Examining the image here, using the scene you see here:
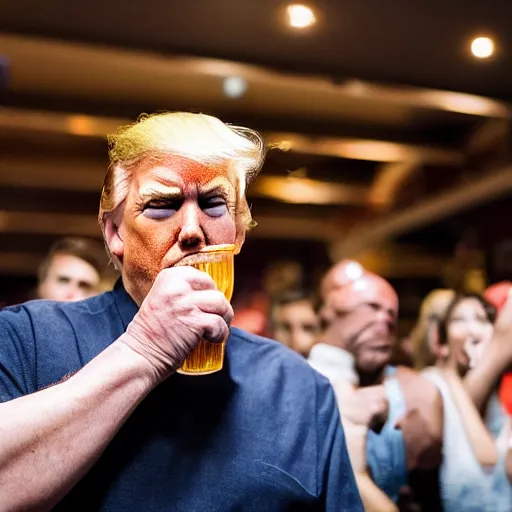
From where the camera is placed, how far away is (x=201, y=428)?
0.89 metres

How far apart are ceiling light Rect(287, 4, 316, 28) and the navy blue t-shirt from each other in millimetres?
1452

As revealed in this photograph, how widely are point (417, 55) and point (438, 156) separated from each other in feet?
3.13

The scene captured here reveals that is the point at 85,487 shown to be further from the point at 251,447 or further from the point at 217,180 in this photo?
the point at 217,180

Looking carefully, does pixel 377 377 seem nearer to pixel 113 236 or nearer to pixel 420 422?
pixel 420 422

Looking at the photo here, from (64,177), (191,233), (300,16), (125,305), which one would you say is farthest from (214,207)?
(64,177)

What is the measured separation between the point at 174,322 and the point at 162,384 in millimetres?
162

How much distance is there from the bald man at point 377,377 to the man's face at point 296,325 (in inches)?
2.8

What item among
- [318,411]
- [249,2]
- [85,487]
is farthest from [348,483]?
[249,2]

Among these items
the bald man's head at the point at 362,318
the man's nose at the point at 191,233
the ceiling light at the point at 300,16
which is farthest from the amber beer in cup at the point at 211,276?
the ceiling light at the point at 300,16

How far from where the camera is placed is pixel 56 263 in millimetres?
1593

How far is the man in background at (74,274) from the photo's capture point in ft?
4.85

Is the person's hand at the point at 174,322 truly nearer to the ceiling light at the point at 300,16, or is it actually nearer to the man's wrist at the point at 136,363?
the man's wrist at the point at 136,363

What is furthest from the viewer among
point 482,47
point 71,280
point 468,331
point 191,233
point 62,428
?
point 482,47

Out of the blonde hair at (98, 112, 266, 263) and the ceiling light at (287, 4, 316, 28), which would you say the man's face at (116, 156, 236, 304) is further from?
the ceiling light at (287, 4, 316, 28)
